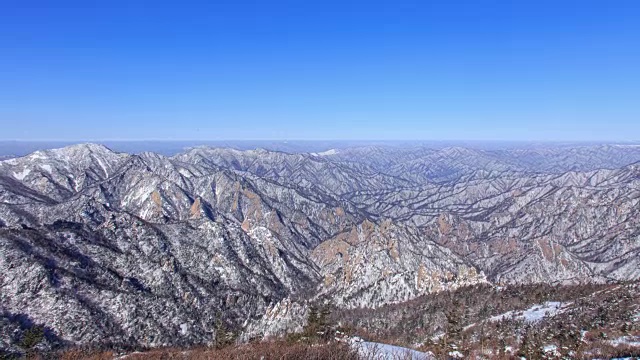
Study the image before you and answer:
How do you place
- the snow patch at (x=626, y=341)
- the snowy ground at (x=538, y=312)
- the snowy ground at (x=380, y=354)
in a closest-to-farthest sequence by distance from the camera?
the snowy ground at (x=380, y=354) < the snow patch at (x=626, y=341) < the snowy ground at (x=538, y=312)

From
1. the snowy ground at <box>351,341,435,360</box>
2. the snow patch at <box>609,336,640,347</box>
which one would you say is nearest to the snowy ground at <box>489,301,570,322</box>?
the snow patch at <box>609,336,640,347</box>

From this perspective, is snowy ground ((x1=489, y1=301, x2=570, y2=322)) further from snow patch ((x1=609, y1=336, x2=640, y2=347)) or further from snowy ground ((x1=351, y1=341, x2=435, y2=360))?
snowy ground ((x1=351, y1=341, x2=435, y2=360))

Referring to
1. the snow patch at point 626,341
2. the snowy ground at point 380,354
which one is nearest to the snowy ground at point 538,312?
the snow patch at point 626,341

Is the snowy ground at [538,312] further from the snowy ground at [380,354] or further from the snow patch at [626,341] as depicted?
the snowy ground at [380,354]

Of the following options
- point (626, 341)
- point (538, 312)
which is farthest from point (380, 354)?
point (538, 312)

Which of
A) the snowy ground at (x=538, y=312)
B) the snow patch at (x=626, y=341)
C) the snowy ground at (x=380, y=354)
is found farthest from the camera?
the snowy ground at (x=538, y=312)

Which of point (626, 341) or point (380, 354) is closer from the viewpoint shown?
point (380, 354)

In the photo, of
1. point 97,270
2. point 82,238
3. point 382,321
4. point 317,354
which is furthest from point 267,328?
point 317,354

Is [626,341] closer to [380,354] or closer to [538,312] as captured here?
[380,354]

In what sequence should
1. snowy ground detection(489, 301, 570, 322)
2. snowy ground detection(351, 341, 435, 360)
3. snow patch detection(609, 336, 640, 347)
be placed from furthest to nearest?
snowy ground detection(489, 301, 570, 322) < snow patch detection(609, 336, 640, 347) < snowy ground detection(351, 341, 435, 360)

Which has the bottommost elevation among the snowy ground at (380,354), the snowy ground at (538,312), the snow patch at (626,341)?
the snowy ground at (538,312)

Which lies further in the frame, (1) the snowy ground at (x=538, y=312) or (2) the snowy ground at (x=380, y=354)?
(1) the snowy ground at (x=538, y=312)
